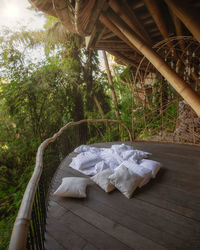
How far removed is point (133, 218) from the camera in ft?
3.73

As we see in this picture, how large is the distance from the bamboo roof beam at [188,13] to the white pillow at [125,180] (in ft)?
4.33

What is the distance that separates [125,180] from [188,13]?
1.54 meters

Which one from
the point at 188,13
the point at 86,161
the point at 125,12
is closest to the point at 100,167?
the point at 86,161

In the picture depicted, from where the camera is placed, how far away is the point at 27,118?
353 cm

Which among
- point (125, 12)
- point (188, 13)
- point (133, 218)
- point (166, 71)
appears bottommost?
point (133, 218)

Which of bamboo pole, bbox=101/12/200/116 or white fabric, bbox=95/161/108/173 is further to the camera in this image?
white fabric, bbox=95/161/108/173

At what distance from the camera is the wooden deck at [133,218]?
3.12ft

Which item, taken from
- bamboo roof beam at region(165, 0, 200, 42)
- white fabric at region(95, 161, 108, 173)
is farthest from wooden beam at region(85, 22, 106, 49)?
white fabric at region(95, 161, 108, 173)

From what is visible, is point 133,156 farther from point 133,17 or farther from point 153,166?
point 133,17

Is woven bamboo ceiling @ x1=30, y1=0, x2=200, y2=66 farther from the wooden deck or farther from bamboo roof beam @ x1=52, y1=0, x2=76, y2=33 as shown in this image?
the wooden deck

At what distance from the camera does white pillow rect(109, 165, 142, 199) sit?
138 centimetres

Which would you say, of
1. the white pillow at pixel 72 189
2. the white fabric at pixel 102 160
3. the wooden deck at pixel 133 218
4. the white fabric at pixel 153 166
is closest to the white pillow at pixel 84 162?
the white fabric at pixel 102 160

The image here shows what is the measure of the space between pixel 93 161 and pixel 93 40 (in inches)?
72.3

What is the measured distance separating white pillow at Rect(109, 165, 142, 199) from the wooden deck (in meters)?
0.06
